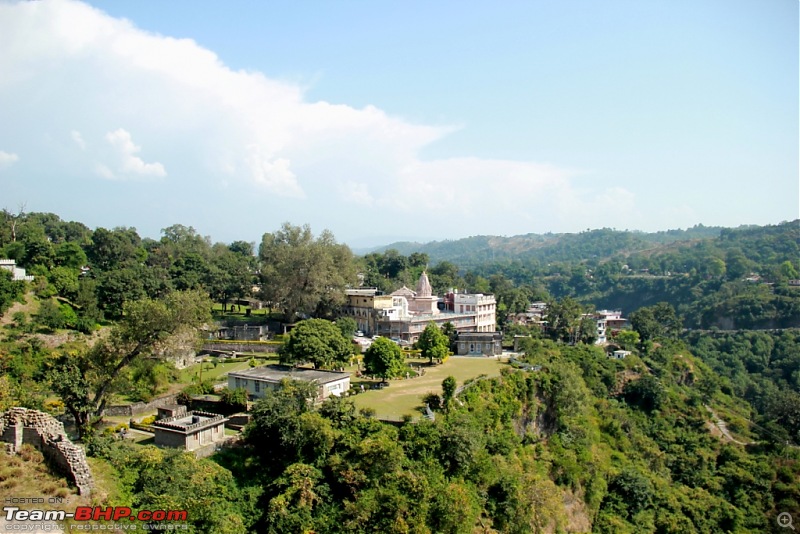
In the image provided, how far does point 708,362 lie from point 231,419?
171 ft

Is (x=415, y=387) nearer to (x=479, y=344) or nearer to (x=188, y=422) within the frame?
(x=188, y=422)

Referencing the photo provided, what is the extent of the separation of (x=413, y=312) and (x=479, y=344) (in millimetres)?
8479

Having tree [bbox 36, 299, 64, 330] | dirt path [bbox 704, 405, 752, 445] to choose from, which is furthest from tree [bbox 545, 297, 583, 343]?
tree [bbox 36, 299, 64, 330]

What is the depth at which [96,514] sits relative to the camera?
1602cm

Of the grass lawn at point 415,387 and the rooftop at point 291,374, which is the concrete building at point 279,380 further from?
the grass lawn at point 415,387

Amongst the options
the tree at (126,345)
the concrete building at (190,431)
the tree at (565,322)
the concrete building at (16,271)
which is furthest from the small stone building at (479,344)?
the concrete building at (16,271)

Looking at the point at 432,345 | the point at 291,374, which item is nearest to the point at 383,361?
the point at 291,374

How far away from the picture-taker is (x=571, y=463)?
100 ft

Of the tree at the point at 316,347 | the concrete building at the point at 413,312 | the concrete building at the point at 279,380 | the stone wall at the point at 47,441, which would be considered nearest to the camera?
the stone wall at the point at 47,441

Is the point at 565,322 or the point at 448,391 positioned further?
the point at 565,322

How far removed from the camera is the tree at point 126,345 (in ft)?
78.8

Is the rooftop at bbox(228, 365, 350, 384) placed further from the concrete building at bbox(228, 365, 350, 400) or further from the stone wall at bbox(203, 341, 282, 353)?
the stone wall at bbox(203, 341, 282, 353)

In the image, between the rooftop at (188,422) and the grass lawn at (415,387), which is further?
the grass lawn at (415,387)

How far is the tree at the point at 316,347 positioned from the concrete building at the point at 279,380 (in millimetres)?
1177
